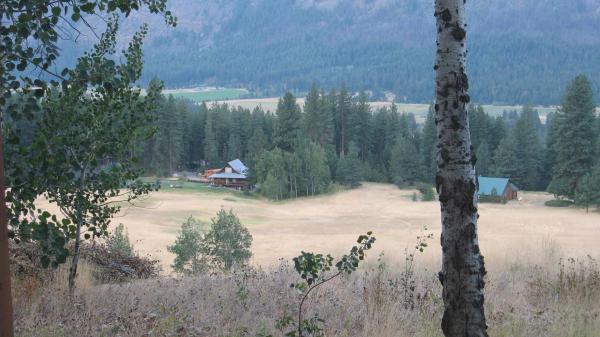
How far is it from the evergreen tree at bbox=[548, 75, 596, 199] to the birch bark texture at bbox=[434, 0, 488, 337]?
49.4 m

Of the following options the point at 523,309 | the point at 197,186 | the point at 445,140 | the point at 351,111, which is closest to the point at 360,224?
the point at 197,186

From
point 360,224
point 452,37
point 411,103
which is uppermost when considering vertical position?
point 411,103

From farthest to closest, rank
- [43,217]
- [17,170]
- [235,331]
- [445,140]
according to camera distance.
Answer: [235,331] < [445,140] < [17,170] < [43,217]

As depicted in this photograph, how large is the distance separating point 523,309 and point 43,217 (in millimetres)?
4874

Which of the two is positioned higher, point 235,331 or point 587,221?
point 235,331

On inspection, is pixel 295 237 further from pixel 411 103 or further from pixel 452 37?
pixel 411 103

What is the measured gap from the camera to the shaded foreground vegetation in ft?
15.4

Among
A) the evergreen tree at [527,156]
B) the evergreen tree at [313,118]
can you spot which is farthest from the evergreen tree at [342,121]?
the evergreen tree at [527,156]

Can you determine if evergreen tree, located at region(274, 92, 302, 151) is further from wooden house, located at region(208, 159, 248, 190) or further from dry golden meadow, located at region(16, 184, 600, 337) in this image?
dry golden meadow, located at region(16, 184, 600, 337)

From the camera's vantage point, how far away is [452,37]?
2951 millimetres

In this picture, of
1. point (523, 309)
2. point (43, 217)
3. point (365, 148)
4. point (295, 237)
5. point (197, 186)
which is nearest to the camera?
point (43, 217)

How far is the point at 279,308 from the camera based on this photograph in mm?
5750

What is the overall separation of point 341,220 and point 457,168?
42.4m

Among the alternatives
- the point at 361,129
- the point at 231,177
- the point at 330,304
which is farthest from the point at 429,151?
the point at 330,304
